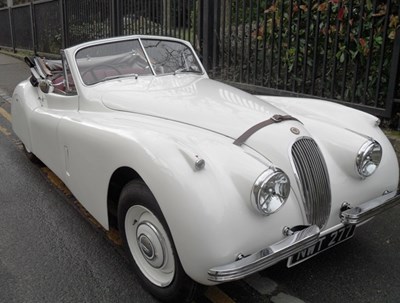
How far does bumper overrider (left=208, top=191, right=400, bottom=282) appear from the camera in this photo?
218 cm

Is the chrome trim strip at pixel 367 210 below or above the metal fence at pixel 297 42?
below

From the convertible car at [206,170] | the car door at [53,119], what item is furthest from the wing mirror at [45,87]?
the convertible car at [206,170]

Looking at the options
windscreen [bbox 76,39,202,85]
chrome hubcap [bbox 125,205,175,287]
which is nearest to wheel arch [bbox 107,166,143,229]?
chrome hubcap [bbox 125,205,175,287]

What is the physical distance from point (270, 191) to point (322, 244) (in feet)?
1.99

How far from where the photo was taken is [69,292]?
278cm

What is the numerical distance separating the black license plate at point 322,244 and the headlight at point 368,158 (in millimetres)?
380

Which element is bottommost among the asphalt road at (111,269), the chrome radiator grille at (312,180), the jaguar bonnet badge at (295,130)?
the asphalt road at (111,269)

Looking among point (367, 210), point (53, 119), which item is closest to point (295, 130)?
point (367, 210)

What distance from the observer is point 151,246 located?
2.59m

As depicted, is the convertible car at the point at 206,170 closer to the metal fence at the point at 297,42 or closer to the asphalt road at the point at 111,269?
the asphalt road at the point at 111,269

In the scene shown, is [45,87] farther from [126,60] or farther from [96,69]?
[126,60]

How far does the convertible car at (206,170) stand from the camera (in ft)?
7.48

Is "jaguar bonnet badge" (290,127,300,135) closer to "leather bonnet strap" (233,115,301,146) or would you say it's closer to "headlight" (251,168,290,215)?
"leather bonnet strap" (233,115,301,146)

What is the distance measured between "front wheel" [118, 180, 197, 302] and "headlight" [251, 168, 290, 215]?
0.54 meters
